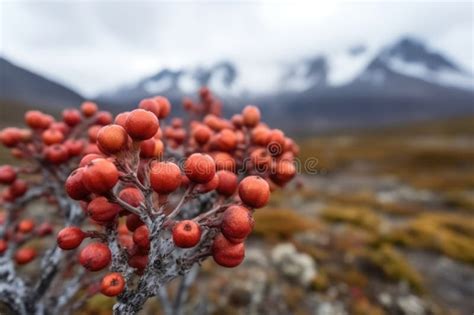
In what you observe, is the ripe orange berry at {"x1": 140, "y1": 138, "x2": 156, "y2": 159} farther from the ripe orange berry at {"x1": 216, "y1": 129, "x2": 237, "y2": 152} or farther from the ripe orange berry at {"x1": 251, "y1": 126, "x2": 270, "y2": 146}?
the ripe orange berry at {"x1": 251, "y1": 126, "x2": 270, "y2": 146}

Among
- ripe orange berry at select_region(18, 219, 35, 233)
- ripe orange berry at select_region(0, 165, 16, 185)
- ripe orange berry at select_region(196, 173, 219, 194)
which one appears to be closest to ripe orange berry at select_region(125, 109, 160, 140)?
ripe orange berry at select_region(196, 173, 219, 194)

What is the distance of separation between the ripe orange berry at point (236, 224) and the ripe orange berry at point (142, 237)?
475 millimetres

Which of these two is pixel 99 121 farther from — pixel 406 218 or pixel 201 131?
pixel 406 218

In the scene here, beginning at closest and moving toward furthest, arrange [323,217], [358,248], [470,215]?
[358,248], [323,217], [470,215]

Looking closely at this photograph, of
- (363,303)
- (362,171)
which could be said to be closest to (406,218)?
(363,303)

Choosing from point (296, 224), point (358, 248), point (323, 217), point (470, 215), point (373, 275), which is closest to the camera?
point (373, 275)

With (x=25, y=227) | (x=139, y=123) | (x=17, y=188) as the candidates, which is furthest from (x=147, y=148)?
(x=25, y=227)

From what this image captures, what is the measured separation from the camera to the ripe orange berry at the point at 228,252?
1.98 m

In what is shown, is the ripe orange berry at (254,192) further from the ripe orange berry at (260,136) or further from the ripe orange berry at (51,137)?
the ripe orange berry at (51,137)

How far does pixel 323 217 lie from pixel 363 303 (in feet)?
25.4

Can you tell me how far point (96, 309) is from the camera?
6.00 m

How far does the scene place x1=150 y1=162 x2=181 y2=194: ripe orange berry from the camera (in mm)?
1787

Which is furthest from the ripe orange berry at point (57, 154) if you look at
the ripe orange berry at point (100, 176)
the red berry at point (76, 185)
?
the ripe orange berry at point (100, 176)

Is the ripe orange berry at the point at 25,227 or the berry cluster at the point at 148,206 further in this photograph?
the ripe orange berry at the point at 25,227
